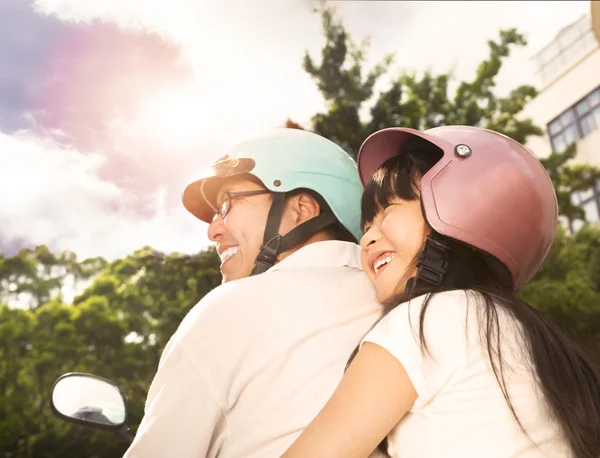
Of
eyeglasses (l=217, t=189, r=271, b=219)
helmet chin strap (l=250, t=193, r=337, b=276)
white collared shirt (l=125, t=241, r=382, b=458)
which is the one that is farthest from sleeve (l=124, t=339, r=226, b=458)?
eyeglasses (l=217, t=189, r=271, b=219)

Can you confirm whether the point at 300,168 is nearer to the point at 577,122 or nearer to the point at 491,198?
the point at 491,198

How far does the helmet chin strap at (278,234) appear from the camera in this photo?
11.5 feet

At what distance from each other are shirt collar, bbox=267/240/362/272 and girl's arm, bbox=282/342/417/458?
925 millimetres

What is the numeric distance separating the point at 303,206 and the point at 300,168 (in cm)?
23

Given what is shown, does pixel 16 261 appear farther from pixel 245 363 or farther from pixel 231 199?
pixel 245 363

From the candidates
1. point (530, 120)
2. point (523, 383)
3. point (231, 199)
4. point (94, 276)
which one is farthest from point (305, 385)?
point (94, 276)

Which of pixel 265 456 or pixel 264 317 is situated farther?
pixel 264 317

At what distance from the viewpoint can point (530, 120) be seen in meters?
15.8

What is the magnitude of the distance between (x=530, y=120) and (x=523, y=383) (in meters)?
15.1

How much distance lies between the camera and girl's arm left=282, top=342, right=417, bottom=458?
1887mm

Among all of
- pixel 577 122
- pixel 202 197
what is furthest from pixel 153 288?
pixel 577 122

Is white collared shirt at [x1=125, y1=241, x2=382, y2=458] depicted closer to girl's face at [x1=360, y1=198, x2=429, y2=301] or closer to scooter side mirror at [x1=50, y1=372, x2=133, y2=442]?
girl's face at [x1=360, y1=198, x2=429, y2=301]

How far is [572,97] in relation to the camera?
33344 millimetres

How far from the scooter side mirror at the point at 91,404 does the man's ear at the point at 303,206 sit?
1.42 meters
